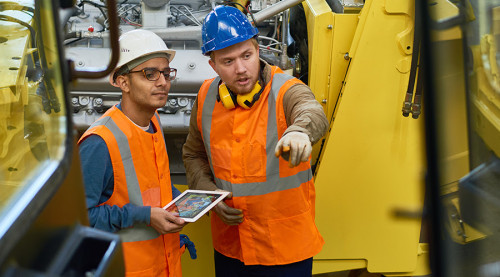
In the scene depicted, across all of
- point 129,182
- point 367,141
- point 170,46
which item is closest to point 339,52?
point 367,141

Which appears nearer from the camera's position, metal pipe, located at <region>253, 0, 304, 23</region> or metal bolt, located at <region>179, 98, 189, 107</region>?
metal pipe, located at <region>253, 0, 304, 23</region>

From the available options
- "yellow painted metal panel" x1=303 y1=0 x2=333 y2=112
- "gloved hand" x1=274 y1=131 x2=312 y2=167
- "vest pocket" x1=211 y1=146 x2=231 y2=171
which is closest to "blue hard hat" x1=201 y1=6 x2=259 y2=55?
"vest pocket" x1=211 y1=146 x2=231 y2=171

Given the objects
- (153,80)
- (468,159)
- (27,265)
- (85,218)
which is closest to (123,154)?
(153,80)

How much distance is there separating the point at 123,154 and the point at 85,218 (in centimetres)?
116

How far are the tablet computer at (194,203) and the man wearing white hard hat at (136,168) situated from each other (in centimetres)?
5

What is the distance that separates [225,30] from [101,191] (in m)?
0.92

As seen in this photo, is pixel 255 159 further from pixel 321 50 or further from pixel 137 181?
pixel 321 50

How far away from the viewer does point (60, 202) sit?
132cm

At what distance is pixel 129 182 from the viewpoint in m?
2.65

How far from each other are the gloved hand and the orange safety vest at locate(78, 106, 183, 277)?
703 millimetres

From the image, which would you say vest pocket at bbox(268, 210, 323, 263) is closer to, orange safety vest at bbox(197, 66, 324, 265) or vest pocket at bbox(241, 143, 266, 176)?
orange safety vest at bbox(197, 66, 324, 265)

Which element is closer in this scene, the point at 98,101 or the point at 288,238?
the point at 288,238

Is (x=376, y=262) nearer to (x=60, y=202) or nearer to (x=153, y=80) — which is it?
(x=153, y=80)

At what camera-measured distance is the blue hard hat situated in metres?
2.96
